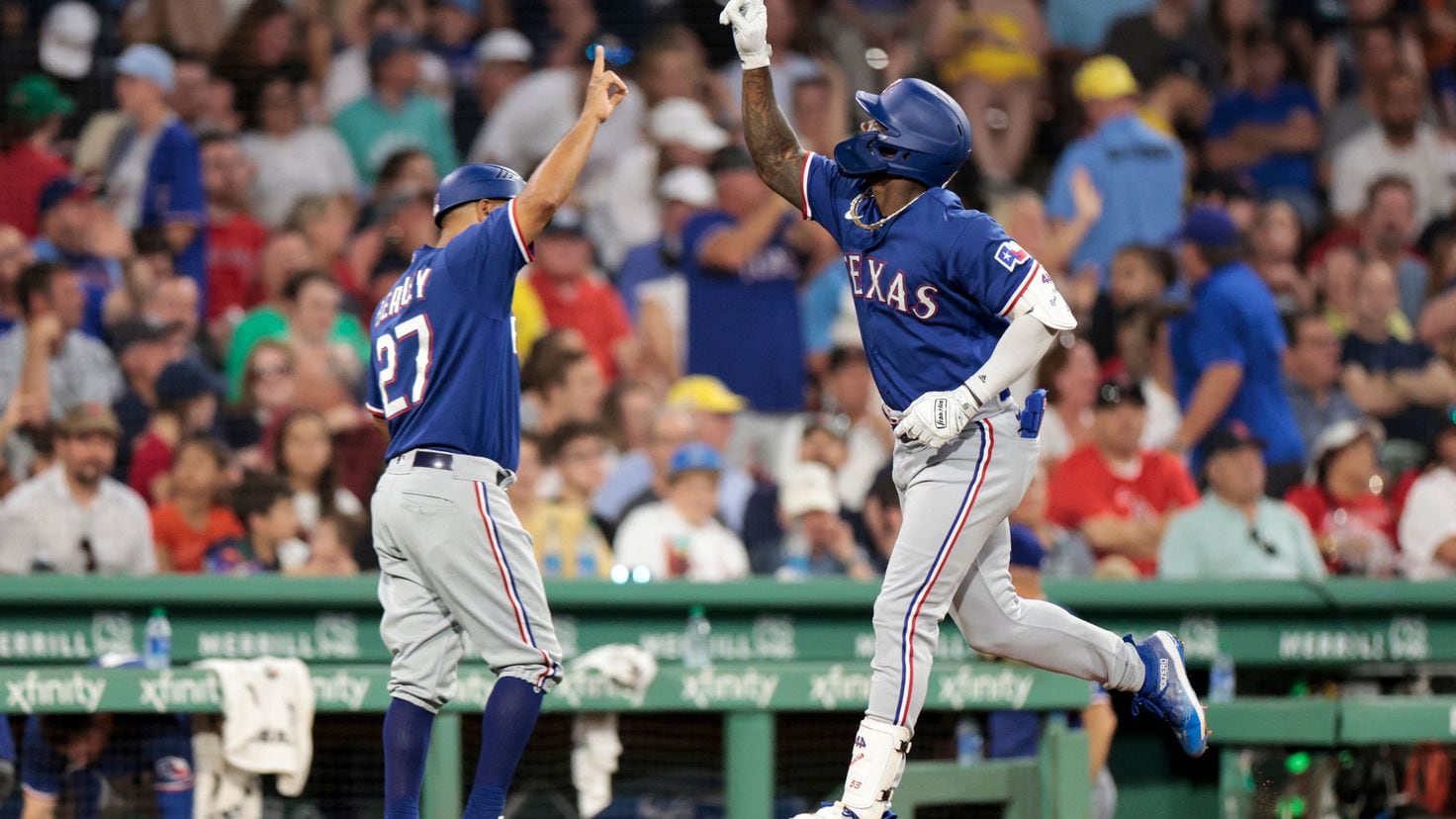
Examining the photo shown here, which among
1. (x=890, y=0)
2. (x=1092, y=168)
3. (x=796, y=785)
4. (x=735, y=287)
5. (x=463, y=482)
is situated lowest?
(x=796, y=785)

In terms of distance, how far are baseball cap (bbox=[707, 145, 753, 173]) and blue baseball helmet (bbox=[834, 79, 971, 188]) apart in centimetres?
457

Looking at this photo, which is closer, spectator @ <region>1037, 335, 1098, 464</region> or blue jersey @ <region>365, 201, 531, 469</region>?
blue jersey @ <region>365, 201, 531, 469</region>

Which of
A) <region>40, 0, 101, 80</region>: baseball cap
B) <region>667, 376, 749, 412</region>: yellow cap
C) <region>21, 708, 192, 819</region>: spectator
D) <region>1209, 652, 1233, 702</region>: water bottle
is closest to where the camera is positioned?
<region>21, 708, 192, 819</region>: spectator

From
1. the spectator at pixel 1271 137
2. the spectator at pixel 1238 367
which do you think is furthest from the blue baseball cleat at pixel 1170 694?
the spectator at pixel 1271 137

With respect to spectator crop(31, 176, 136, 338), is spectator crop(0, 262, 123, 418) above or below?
below

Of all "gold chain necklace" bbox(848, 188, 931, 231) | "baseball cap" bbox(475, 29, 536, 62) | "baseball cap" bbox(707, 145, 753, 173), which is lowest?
"gold chain necklace" bbox(848, 188, 931, 231)

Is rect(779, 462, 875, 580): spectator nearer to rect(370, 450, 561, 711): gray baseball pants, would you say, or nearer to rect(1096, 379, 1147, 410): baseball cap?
rect(1096, 379, 1147, 410): baseball cap

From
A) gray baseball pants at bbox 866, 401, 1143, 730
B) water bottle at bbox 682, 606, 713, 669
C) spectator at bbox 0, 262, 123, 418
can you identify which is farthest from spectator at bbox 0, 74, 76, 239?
gray baseball pants at bbox 866, 401, 1143, 730

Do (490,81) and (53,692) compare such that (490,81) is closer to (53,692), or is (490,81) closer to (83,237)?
(83,237)

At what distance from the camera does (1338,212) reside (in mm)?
11562

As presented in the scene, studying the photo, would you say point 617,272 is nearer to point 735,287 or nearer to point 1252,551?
point 735,287

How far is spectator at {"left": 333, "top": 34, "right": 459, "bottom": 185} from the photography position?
11000 mm

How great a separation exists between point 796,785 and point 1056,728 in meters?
0.92

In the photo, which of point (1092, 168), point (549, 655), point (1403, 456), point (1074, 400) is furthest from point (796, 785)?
point (1092, 168)
